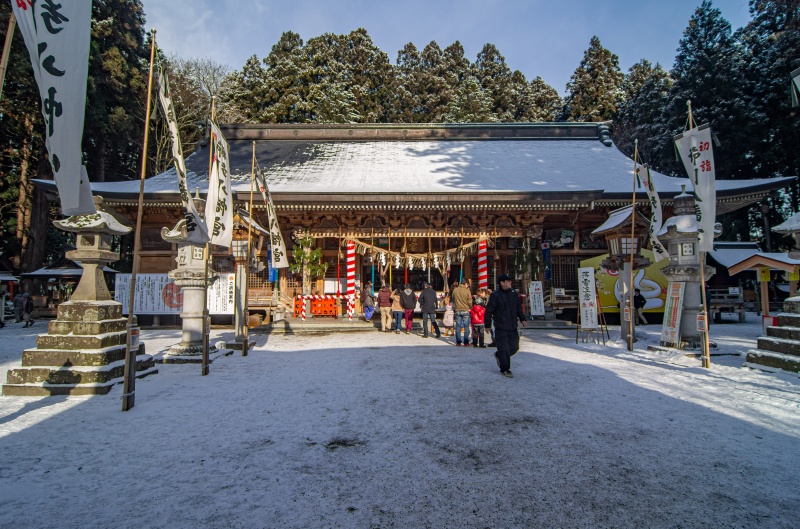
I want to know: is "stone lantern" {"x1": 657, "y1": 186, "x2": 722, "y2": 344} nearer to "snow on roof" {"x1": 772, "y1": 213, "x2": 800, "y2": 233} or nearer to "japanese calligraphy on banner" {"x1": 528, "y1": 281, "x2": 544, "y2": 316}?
"snow on roof" {"x1": 772, "y1": 213, "x2": 800, "y2": 233}

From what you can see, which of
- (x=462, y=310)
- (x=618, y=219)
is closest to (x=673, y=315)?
(x=618, y=219)

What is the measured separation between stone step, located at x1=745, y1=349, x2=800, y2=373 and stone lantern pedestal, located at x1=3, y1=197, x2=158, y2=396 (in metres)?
9.98

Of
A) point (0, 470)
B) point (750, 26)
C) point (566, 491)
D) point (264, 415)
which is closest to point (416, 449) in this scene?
point (566, 491)

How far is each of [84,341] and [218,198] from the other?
284 centimetres

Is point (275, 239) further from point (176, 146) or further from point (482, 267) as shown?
point (482, 267)

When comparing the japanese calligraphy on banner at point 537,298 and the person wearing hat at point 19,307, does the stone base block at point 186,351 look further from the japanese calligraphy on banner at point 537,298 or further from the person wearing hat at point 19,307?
the person wearing hat at point 19,307

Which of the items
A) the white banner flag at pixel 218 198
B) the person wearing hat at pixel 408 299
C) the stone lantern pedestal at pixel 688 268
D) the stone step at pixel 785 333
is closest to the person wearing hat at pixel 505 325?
the stone lantern pedestal at pixel 688 268

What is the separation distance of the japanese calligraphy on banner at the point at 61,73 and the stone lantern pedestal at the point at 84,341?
2.40 meters

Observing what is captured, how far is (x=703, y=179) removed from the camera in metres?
7.28

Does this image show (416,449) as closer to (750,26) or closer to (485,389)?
(485,389)

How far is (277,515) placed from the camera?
8.39 ft

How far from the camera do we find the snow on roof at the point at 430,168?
14578 millimetres

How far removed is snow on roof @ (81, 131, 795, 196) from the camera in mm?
14578

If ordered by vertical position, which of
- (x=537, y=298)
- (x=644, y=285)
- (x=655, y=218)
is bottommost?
(x=537, y=298)
